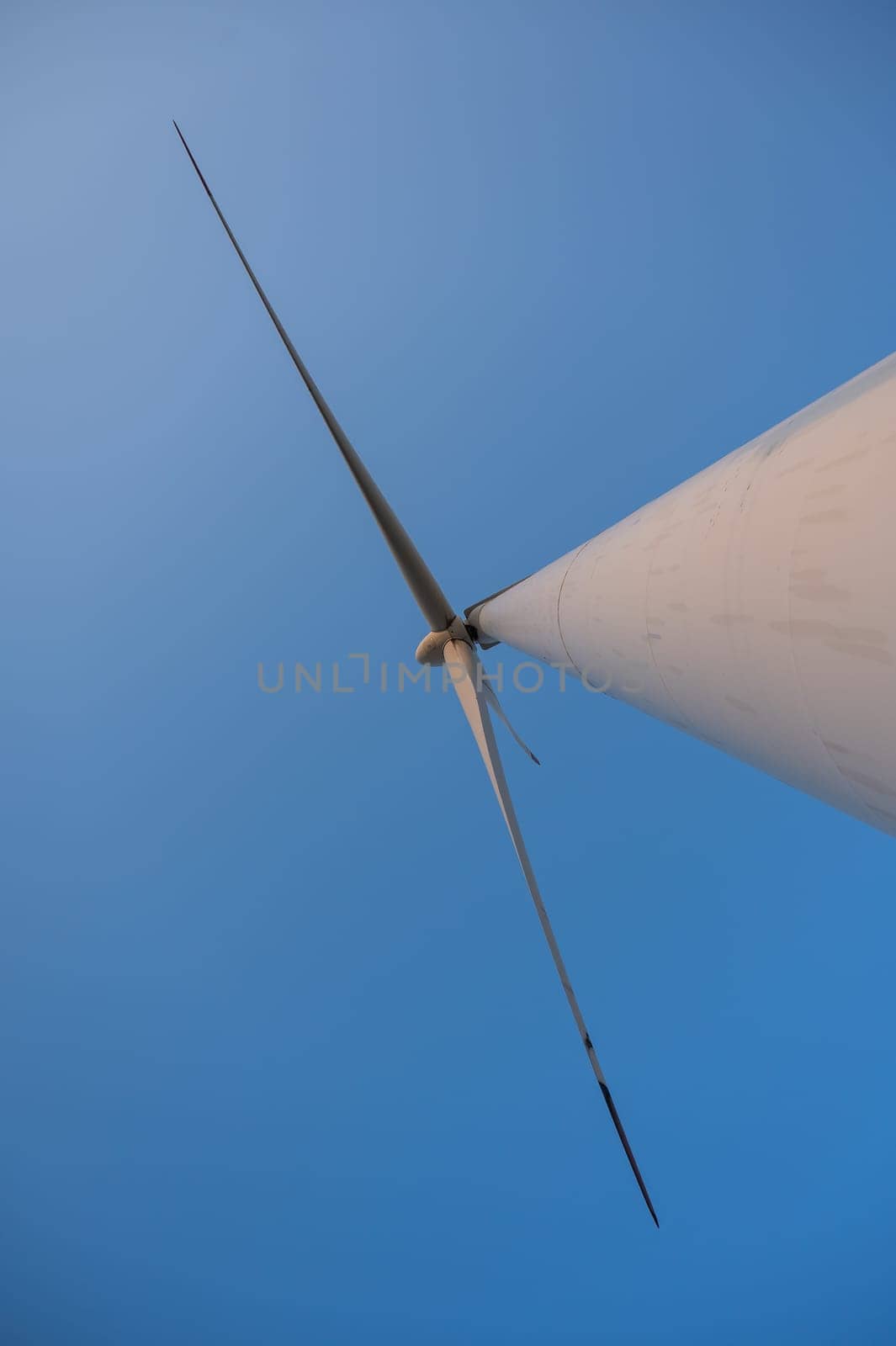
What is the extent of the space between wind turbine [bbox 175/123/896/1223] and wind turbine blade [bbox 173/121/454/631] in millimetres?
4260

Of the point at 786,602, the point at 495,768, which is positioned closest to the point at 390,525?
the point at 495,768

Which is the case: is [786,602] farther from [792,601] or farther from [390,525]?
[390,525]

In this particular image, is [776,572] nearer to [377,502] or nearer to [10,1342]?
[377,502]

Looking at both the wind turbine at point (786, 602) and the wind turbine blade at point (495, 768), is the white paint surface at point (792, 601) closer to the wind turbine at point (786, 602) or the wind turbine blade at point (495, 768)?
the wind turbine at point (786, 602)

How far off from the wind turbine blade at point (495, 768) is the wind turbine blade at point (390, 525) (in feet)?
1.40

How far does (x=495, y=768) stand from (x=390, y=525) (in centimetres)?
265

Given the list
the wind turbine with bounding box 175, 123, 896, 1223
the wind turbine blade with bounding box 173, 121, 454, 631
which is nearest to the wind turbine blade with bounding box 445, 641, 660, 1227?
the wind turbine blade with bounding box 173, 121, 454, 631

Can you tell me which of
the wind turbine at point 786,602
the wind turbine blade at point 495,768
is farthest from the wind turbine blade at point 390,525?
the wind turbine at point 786,602

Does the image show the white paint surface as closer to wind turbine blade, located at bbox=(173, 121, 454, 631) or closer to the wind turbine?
the wind turbine

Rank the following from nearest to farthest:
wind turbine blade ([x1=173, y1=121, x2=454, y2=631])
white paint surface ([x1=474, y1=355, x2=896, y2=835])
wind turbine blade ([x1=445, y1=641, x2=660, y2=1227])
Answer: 1. white paint surface ([x1=474, y1=355, x2=896, y2=835])
2. wind turbine blade ([x1=445, y1=641, x2=660, y2=1227])
3. wind turbine blade ([x1=173, y1=121, x2=454, y2=631])

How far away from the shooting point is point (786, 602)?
4.36ft

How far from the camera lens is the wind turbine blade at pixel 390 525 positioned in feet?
19.7

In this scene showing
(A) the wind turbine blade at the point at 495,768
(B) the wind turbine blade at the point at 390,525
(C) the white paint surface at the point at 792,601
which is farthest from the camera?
(B) the wind turbine blade at the point at 390,525

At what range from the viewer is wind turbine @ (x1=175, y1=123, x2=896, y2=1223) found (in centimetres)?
114
